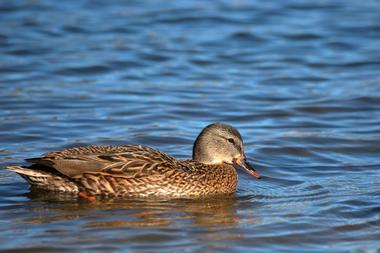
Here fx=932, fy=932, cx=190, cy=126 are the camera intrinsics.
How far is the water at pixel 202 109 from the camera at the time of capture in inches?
328

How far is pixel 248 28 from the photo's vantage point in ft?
63.3

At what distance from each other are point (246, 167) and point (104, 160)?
162cm

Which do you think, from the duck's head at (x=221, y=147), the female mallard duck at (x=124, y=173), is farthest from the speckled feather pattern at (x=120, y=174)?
the duck's head at (x=221, y=147)

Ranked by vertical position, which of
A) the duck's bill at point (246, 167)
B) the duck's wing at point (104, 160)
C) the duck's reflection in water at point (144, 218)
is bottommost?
the duck's reflection in water at point (144, 218)

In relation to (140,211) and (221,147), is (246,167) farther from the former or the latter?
(140,211)

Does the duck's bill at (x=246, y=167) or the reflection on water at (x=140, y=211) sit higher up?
the duck's bill at (x=246, y=167)

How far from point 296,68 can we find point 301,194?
266 inches

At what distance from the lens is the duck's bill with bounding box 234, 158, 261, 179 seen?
394 inches

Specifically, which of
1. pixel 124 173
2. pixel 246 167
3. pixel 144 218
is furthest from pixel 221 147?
pixel 144 218

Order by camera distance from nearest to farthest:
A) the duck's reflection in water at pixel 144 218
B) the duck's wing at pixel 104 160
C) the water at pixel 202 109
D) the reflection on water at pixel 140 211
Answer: the duck's reflection in water at pixel 144 218 < the water at pixel 202 109 < the reflection on water at pixel 140 211 < the duck's wing at pixel 104 160

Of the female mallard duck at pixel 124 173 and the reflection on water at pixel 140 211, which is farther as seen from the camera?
the female mallard duck at pixel 124 173

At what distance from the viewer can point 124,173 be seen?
371 inches

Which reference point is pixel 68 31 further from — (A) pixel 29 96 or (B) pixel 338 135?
(B) pixel 338 135

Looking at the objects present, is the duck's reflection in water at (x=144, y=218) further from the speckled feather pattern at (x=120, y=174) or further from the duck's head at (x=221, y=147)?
the duck's head at (x=221, y=147)
